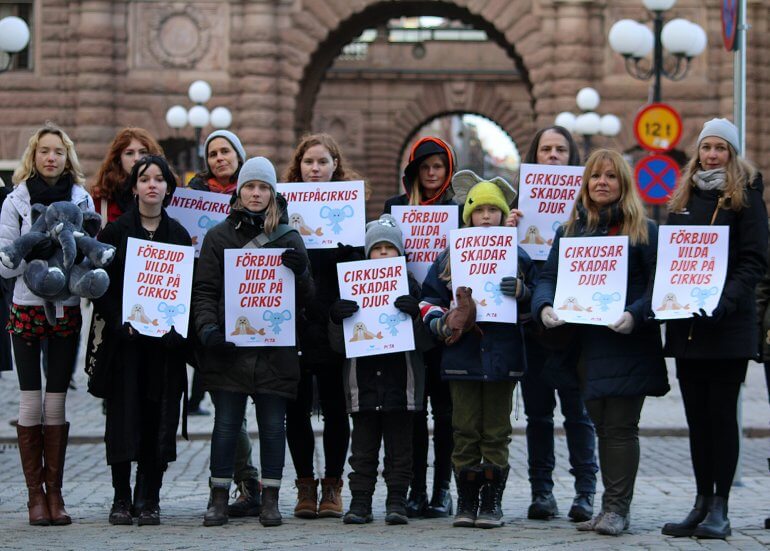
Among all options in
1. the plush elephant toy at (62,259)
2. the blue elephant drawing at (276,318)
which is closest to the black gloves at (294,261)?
the blue elephant drawing at (276,318)

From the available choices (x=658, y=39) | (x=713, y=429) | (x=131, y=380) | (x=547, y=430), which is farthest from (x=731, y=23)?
(x=658, y=39)

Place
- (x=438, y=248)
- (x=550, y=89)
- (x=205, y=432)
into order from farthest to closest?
(x=550, y=89), (x=205, y=432), (x=438, y=248)

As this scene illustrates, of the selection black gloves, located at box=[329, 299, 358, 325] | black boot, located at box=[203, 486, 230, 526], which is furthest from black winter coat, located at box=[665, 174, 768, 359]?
black boot, located at box=[203, 486, 230, 526]

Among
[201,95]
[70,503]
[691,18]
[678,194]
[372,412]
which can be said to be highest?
[691,18]

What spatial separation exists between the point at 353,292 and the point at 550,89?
23418 millimetres

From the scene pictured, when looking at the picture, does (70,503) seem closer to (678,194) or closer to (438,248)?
(438,248)

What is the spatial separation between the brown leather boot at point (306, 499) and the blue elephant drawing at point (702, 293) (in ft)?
8.06

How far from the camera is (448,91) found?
52.5 meters

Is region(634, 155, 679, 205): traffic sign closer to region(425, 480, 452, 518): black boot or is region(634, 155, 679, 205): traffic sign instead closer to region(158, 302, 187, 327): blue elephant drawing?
region(425, 480, 452, 518): black boot

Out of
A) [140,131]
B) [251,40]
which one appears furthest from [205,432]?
[251,40]

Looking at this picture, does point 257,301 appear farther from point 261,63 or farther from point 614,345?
point 261,63

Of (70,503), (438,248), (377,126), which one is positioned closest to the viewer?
(438,248)

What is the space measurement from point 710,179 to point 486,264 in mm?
1284

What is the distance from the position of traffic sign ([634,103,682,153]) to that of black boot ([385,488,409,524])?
10.5m
